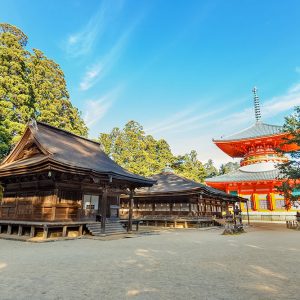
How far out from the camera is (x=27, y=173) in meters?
13.6

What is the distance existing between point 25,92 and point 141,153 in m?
18.1

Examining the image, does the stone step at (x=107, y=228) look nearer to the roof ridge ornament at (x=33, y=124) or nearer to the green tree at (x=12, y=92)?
the roof ridge ornament at (x=33, y=124)

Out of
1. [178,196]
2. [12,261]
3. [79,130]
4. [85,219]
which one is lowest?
[12,261]

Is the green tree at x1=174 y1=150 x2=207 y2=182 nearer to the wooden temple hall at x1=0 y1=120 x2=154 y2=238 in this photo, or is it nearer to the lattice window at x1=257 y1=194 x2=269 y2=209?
the lattice window at x1=257 y1=194 x2=269 y2=209

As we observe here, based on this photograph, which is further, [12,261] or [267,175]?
[267,175]

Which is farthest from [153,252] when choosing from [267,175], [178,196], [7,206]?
[267,175]

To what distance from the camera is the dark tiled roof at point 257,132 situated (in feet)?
116

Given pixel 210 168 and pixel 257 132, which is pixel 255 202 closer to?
pixel 257 132

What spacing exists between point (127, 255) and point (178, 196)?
16.0m

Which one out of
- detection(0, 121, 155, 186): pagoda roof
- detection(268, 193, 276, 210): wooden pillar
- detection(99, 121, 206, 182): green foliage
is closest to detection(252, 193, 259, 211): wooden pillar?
detection(268, 193, 276, 210): wooden pillar

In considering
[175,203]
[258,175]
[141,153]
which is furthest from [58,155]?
[258,175]

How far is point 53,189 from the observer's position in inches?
554

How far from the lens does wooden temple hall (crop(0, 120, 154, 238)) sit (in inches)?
528

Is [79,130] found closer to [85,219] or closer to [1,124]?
[1,124]
